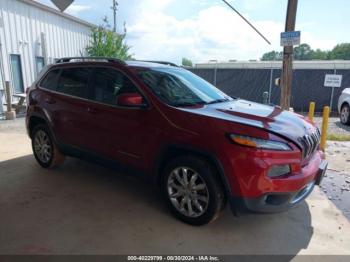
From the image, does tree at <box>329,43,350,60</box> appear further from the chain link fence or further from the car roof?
the car roof

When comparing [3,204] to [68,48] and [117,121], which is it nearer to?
[117,121]

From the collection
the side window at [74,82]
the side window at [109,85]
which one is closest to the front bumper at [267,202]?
the side window at [109,85]

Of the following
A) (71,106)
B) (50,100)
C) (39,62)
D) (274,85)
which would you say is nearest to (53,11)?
(39,62)

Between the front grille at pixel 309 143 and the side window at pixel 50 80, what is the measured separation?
3.56 metres

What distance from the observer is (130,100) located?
3.25 m

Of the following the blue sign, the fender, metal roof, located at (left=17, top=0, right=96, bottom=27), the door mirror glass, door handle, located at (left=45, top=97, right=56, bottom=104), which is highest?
metal roof, located at (left=17, top=0, right=96, bottom=27)

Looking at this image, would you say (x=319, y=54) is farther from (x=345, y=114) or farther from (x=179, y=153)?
(x=179, y=153)

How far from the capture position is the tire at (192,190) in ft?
9.55

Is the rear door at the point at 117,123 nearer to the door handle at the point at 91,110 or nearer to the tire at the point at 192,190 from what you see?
the door handle at the point at 91,110

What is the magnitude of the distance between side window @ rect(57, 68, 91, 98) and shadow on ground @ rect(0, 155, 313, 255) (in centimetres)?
132

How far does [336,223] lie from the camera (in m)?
3.35

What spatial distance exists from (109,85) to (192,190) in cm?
173

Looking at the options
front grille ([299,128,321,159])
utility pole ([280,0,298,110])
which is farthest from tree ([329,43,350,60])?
front grille ([299,128,321,159])

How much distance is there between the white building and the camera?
421 inches
